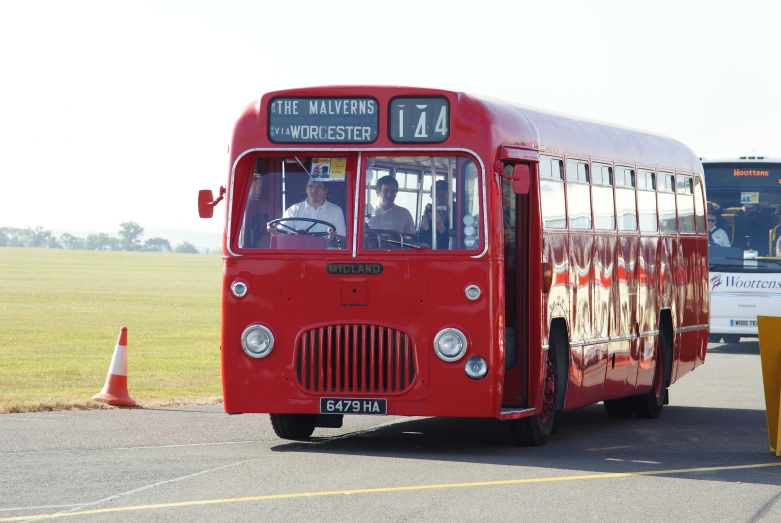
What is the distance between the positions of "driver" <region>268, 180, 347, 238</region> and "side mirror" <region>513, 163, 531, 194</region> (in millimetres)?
1383

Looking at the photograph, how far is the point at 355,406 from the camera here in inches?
485

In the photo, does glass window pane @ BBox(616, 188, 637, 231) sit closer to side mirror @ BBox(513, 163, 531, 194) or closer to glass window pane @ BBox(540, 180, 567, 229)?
glass window pane @ BBox(540, 180, 567, 229)

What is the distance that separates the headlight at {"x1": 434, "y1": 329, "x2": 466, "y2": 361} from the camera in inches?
484

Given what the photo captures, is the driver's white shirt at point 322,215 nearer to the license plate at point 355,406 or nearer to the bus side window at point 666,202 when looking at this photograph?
the license plate at point 355,406

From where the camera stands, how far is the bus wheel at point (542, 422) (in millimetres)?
13266

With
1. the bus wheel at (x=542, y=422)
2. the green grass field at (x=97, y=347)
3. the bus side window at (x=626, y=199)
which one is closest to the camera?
the bus wheel at (x=542, y=422)

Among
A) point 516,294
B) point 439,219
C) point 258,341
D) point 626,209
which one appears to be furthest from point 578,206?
point 258,341

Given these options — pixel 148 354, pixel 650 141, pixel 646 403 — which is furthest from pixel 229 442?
pixel 148 354

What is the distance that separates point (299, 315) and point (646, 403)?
5776 mm

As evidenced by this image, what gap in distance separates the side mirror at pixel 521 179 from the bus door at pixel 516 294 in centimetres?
Result: 62

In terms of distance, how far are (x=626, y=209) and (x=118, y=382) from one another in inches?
220

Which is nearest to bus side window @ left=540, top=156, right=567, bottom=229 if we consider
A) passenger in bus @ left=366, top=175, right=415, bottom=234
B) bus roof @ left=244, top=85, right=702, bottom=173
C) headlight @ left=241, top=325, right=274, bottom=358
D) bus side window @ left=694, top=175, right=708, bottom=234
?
bus roof @ left=244, top=85, right=702, bottom=173

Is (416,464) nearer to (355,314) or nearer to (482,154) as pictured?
(355,314)

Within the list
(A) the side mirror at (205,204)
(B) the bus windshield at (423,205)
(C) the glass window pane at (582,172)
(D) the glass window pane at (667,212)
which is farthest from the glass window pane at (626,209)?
(A) the side mirror at (205,204)
